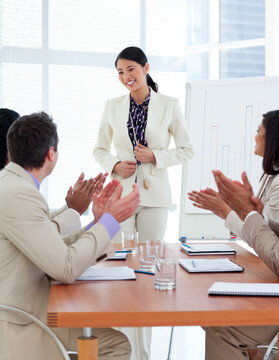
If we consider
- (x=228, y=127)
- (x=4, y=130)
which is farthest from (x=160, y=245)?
(x=228, y=127)

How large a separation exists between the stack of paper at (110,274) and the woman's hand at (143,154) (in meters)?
1.43

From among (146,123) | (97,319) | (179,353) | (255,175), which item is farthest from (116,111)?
(97,319)

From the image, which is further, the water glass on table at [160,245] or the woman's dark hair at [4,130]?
the woman's dark hair at [4,130]

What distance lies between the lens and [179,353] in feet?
11.2

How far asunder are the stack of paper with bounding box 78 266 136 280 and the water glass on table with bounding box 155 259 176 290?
0.18 meters

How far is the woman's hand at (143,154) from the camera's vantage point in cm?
337

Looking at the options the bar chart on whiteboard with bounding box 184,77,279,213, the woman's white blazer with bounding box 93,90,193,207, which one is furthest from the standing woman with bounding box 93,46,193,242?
the bar chart on whiteboard with bounding box 184,77,279,213

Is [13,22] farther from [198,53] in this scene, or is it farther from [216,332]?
[216,332]

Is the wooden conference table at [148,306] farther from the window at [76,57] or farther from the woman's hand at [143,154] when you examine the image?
the window at [76,57]

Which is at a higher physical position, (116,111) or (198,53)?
(198,53)

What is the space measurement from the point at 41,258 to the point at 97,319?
33cm

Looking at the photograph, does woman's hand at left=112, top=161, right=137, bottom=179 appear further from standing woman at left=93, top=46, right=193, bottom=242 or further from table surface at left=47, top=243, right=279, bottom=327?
table surface at left=47, top=243, right=279, bottom=327

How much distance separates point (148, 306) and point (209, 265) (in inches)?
24.2

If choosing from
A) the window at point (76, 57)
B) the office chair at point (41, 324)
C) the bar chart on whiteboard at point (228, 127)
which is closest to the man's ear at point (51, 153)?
the office chair at point (41, 324)
